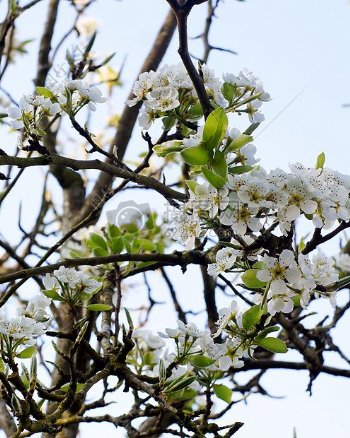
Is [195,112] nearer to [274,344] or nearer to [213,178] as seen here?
[213,178]

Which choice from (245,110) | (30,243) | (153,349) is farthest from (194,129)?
(30,243)

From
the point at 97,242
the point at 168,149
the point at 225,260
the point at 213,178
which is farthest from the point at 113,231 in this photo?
the point at 213,178

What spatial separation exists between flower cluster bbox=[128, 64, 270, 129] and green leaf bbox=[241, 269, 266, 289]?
378mm

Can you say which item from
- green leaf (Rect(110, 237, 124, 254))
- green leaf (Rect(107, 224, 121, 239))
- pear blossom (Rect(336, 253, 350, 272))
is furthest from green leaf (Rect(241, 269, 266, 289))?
pear blossom (Rect(336, 253, 350, 272))

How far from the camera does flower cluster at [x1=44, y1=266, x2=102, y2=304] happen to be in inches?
53.6

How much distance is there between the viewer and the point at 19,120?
4.24 feet

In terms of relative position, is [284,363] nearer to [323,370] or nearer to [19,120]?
[323,370]

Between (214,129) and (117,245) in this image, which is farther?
(117,245)

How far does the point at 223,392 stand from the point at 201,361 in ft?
0.54

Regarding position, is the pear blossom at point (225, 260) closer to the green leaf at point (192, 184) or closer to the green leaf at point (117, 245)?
the green leaf at point (192, 184)

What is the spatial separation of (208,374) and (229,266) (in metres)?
0.36

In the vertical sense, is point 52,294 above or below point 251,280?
above

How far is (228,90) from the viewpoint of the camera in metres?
1.26

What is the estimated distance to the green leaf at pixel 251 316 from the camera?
1.09m
